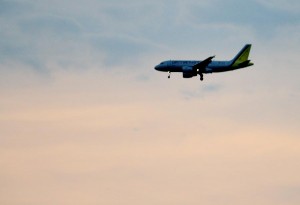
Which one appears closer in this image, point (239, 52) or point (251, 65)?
point (251, 65)

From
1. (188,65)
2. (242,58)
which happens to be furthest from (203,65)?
(242,58)

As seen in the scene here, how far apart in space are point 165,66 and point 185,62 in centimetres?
542

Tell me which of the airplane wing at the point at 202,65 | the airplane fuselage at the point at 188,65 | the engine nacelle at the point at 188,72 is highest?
the airplane fuselage at the point at 188,65

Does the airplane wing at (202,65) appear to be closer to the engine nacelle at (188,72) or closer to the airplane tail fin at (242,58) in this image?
the engine nacelle at (188,72)

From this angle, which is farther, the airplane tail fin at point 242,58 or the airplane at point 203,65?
the airplane tail fin at point 242,58

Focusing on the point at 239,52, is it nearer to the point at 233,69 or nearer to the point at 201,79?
the point at 233,69

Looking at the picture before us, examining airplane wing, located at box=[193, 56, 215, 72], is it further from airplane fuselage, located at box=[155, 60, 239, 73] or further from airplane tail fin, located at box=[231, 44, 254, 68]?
airplane tail fin, located at box=[231, 44, 254, 68]

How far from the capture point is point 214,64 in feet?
540

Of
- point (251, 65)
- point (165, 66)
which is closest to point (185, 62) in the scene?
point (165, 66)

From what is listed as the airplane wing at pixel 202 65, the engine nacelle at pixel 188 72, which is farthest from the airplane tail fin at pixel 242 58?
the engine nacelle at pixel 188 72

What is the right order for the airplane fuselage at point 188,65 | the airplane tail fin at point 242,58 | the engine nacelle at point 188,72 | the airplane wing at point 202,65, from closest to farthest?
the airplane wing at point 202,65, the engine nacelle at point 188,72, the airplane tail fin at point 242,58, the airplane fuselage at point 188,65

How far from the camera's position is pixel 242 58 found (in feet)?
554

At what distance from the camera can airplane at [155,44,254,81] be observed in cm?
15625

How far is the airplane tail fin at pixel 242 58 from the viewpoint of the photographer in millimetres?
Result: 158500
